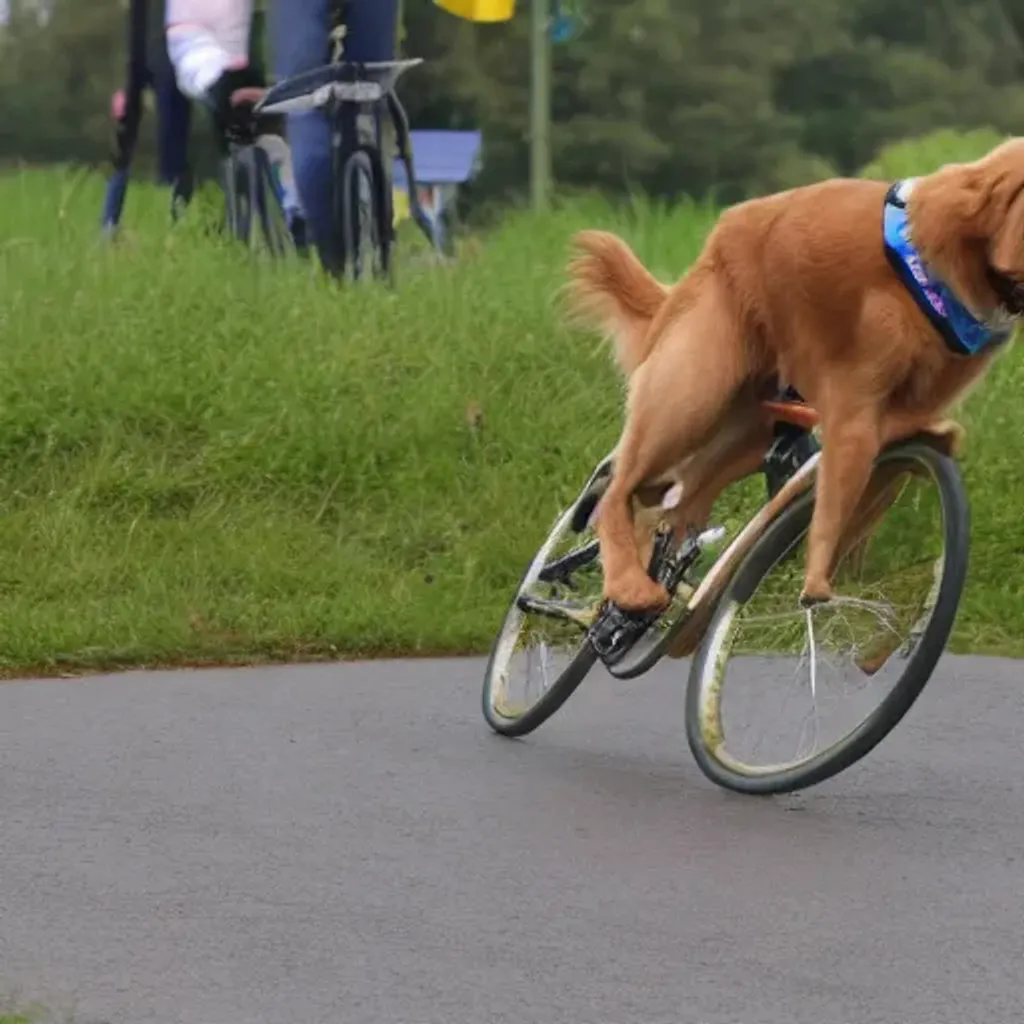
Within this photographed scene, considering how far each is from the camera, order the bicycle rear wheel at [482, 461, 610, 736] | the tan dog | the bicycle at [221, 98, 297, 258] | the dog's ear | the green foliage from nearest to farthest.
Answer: the dog's ear < the tan dog < the bicycle rear wheel at [482, 461, 610, 736] < the bicycle at [221, 98, 297, 258] < the green foliage

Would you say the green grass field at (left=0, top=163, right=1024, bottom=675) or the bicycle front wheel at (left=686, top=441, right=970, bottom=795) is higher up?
the bicycle front wheel at (left=686, top=441, right=970, bottom=795)

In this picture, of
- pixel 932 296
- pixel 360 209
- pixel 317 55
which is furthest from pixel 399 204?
pixel 932 296

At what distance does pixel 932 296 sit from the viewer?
4.58m

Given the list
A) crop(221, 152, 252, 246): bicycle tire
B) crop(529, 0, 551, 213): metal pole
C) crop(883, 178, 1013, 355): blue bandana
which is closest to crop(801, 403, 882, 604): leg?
crop(883, 178, 1013, 355): blue bandana

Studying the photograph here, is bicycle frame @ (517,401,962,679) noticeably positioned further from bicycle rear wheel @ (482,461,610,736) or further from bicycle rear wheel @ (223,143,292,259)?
bicycle rear wheel @ (223,143,292,259)

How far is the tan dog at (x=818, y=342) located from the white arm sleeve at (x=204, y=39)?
5.83m

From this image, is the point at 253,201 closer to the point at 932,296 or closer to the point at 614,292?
the point at 614,292

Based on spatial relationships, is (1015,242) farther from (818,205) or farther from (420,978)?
(420,978)

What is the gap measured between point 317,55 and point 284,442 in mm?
2552

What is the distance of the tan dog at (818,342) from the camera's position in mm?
4539

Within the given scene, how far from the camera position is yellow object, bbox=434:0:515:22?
35.9ft

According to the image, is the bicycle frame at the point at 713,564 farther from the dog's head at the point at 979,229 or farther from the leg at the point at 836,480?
the dog's head at the point at 979,229

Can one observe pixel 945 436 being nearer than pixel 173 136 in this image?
Yes

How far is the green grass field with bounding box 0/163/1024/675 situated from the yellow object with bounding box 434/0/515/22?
0.97m
